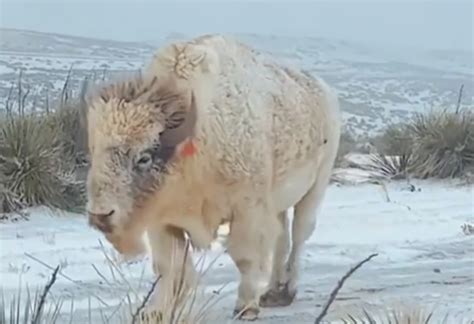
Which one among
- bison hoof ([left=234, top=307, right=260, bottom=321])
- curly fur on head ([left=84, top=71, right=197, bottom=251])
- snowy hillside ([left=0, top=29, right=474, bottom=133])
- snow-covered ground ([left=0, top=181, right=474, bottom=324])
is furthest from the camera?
snowy hillside ([left=0, top=29, right=474, bottom=133])

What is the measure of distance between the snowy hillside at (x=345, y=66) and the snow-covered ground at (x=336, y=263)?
28.5 ft

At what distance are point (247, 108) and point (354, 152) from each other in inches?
459

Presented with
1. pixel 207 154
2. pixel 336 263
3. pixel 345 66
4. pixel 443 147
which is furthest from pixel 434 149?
pixel 345 66

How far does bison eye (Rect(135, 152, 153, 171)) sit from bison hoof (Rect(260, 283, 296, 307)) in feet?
6.29

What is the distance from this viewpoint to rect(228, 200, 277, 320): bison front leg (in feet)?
26.5

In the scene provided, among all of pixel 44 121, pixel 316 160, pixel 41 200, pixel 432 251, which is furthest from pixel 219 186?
pixel 44 121

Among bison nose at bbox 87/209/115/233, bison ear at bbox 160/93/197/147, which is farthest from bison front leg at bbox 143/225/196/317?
bison nose at bbox 87/209/115/233

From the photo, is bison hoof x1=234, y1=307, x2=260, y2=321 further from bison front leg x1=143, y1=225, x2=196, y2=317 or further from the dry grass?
the dry grass

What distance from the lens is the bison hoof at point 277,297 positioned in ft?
29.6

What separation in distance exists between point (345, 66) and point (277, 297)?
31852 millimetres

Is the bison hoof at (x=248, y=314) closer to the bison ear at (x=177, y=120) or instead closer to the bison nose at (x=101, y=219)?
the bison ear at (x=177, y=120)

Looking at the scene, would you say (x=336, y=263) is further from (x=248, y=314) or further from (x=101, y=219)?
(x=101, y=219)

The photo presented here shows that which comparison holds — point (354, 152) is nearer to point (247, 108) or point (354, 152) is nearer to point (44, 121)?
point (44, 121)

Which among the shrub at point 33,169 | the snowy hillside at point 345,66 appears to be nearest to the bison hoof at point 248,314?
the shrub at point 33,169
